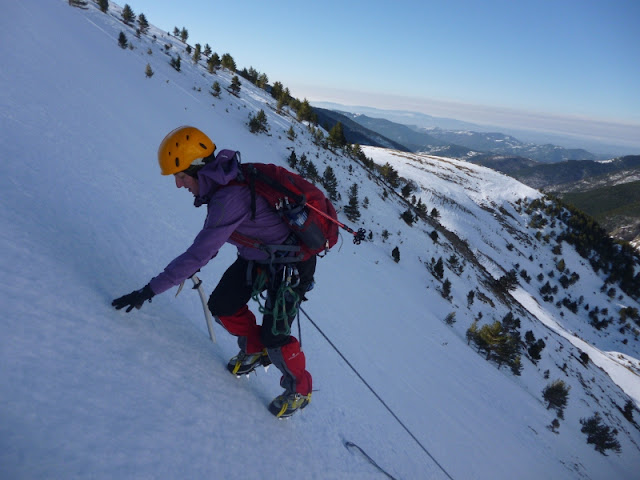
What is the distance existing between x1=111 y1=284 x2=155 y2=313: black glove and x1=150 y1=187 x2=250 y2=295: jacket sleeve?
7 cm

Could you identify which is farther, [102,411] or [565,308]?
[565,308]

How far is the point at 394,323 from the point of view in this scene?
11023mm

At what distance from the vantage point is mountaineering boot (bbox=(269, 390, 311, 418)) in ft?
10.2

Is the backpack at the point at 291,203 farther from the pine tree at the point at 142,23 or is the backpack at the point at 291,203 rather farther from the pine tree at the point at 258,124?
the pine tree at the point at 142,23

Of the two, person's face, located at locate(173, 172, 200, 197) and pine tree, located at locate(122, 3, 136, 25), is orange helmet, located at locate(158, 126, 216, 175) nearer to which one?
person's face, located at locate(173, 172, 200, 197)

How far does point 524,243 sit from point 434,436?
73.2 m

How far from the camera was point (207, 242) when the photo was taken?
242 cm

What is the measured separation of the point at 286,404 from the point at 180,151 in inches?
100

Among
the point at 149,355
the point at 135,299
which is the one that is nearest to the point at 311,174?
the point at 135,299

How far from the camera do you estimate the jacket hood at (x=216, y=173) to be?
2420 mm

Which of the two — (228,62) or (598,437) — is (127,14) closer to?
(228,62)

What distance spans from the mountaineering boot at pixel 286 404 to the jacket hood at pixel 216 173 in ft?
6.85

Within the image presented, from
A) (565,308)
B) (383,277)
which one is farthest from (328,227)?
(565,308)

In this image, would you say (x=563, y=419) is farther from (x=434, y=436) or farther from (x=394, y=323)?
(x=434, y=436)
